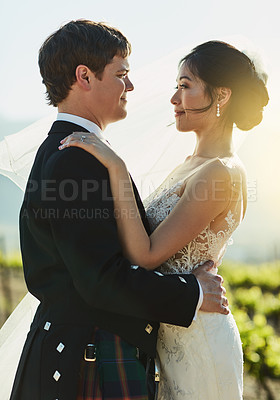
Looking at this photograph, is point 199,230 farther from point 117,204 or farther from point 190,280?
point 117,204

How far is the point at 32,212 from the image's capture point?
207 cm

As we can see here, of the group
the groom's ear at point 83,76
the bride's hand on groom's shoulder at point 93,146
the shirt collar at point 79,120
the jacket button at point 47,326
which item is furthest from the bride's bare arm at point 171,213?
the jacket button at point 47,326

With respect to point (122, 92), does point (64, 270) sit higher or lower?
lower

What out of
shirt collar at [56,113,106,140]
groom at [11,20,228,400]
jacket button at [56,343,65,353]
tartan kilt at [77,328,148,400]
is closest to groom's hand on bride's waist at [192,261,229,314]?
groom at [11,20,228,400]

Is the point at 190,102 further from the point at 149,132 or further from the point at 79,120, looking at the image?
the point at 79,120

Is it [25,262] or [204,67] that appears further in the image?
[204,67]

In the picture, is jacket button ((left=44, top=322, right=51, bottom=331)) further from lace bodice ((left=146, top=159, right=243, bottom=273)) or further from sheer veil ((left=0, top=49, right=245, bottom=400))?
sheer veil ((left=0, top=49, right=245, bottom=400))

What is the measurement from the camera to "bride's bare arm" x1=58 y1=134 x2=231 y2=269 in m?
2.05

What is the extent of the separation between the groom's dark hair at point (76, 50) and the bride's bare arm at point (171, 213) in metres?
0.31

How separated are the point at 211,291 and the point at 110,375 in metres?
0.56

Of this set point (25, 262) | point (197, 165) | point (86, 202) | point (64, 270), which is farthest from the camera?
point (197, 165)

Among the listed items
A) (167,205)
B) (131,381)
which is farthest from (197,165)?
(131,381)

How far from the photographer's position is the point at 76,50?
7.04ft

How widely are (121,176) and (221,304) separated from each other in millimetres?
747
